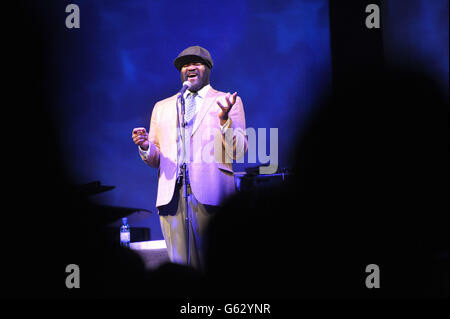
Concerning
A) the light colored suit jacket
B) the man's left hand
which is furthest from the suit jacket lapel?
the man's left hand

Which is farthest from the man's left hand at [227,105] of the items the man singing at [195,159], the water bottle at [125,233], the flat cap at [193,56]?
the water bottle at [125,233]

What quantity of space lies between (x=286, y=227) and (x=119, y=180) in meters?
1.87

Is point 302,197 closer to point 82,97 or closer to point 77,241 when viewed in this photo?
point 77,241

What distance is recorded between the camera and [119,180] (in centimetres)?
395

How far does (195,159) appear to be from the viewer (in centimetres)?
253

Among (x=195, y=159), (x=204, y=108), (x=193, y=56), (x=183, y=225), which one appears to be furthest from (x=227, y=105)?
(x=183, y=225)

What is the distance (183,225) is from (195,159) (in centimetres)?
43

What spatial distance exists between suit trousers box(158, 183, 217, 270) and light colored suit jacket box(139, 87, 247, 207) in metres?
0.05

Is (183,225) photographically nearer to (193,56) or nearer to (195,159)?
(195,159)

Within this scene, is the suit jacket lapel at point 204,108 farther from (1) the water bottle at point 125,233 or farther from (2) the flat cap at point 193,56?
(1) the water bottle at point 125,233

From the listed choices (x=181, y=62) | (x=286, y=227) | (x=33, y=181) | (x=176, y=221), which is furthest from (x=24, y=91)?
(x=286, y=227)

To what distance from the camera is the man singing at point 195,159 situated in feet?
8.18

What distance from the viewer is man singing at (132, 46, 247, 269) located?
8.18 ft

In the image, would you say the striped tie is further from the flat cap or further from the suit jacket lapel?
the flat cap
